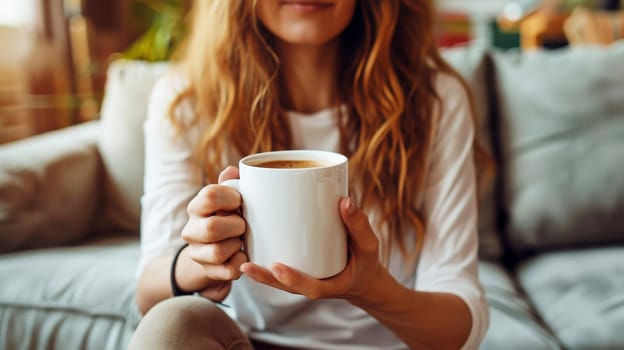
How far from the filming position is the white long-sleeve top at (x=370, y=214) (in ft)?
2.84

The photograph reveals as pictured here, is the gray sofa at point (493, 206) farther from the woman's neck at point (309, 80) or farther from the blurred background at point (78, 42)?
the blurred background at point (78, 42)

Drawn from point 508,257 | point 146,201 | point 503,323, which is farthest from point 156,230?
point 508,257

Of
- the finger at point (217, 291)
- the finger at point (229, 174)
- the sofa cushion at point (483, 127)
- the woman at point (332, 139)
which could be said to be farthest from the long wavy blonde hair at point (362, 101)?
the sofa cushion at point (483, 127)

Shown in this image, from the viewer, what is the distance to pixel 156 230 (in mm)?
875

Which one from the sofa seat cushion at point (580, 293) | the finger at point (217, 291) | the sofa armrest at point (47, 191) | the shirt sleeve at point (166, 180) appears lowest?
the sofa seat cushion at point (580, 293)

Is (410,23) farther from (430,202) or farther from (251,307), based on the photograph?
(251,307)

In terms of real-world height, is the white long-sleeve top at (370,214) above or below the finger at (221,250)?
below

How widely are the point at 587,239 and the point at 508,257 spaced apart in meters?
0.19

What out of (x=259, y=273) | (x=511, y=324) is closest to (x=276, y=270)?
(x=259, y=273)

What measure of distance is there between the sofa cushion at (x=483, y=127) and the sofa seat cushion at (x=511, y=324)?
17 centimetres

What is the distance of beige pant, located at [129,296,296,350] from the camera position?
667 millimetres

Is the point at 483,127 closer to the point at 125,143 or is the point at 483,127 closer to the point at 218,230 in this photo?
the point at 125,143

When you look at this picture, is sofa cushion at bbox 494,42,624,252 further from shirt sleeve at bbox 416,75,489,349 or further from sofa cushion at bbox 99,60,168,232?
sofa cushion at bbox 99,60,168,232

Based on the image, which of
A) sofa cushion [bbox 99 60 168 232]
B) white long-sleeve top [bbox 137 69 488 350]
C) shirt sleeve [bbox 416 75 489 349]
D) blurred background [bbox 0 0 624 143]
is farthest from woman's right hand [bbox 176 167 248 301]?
blurred background [bbox 0 0 624 143]
